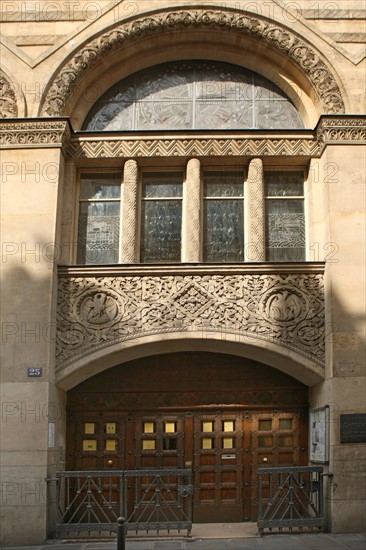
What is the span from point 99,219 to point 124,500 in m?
→ 5.05

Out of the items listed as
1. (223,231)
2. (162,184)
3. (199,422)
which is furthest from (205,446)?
(162,184)

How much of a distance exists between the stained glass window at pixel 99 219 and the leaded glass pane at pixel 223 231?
1.68 metres

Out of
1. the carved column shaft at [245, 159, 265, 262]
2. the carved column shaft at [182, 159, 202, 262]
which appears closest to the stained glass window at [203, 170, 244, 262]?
the carved column shaft at [245, 159, 265, 262]

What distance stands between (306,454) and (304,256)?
3608 millimetres

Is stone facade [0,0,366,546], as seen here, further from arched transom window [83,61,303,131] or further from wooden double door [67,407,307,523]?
wooden double door [67,407,307,523]

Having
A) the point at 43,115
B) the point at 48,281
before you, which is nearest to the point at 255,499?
the point at 48,281

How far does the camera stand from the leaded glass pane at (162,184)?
44.9 feet

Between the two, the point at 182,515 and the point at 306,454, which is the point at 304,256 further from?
the point at 182,515

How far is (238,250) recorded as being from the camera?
13.3 metres

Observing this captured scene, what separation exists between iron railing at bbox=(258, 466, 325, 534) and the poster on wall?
268mm

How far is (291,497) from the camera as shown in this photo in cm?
1187

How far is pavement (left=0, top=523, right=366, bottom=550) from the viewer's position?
11047 mm

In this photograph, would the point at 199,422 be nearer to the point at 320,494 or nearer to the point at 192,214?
the point at 320,494

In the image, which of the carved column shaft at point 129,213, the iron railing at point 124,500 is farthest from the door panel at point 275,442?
the carved column shaft at point 129,213
